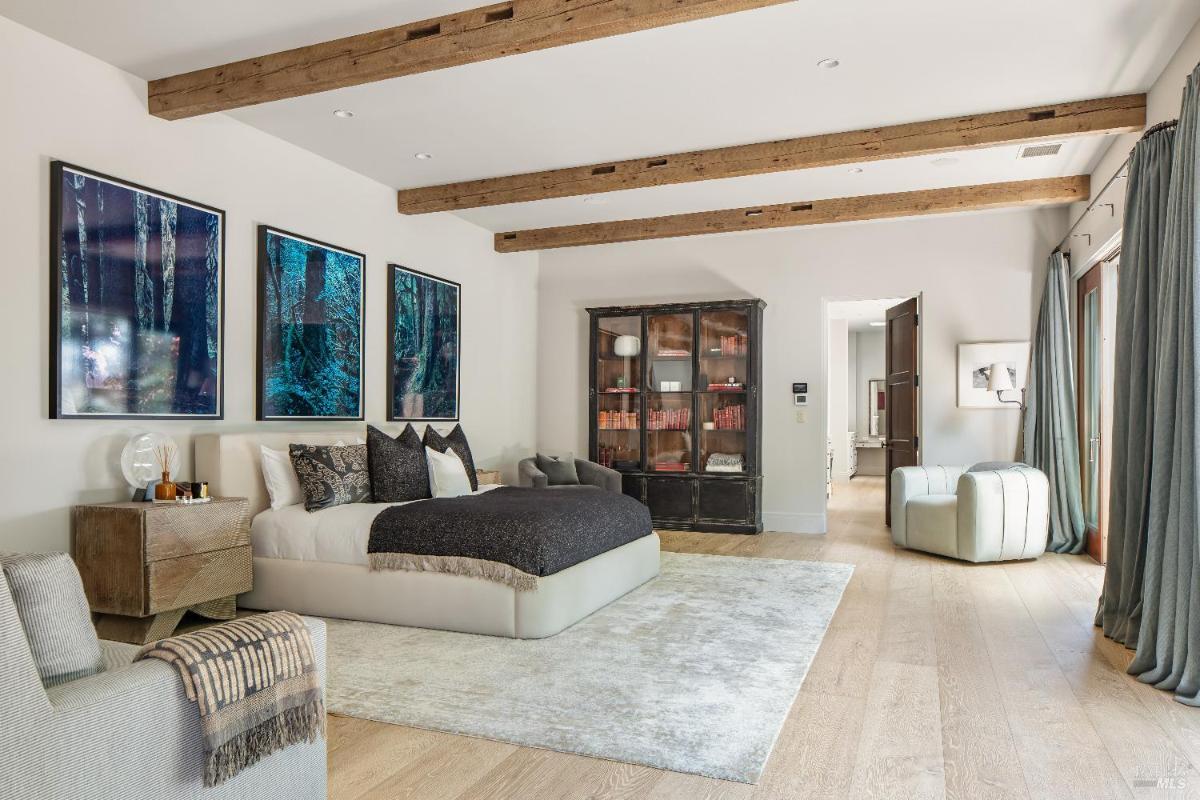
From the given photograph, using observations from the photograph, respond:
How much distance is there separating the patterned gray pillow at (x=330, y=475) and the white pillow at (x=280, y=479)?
6 centimetres

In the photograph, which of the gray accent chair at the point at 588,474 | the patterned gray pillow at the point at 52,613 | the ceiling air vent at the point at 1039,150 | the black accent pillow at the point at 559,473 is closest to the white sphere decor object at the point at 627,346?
the gray accent chair at the point at 588,474

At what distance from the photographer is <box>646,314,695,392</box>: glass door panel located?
7660 mm

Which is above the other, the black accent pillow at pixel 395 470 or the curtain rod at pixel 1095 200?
the curtain rod at pixel 1095 200

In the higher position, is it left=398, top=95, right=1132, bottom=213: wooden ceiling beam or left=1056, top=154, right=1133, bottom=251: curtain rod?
left=398, top=95, right=1132, bottom=213: wooden ceiling beam

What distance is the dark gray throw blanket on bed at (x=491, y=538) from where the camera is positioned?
3.95 meters

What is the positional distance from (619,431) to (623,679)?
467 centimetres

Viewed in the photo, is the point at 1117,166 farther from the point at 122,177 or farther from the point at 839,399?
the point at 839,399

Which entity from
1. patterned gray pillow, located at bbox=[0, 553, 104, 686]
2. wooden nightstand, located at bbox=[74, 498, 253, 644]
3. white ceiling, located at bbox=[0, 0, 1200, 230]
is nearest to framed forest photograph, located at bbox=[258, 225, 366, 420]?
white ceiling, located at bbox=[0, 0, 1200, 230]

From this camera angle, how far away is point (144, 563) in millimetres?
3697

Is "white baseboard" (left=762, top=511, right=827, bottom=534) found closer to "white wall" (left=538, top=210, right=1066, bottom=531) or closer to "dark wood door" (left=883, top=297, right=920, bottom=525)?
"white wall" (left=538, top=210, right=1066, bottom=531)

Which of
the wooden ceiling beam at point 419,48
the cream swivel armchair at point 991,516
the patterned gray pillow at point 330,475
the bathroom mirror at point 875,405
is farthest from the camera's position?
the bathroom mirror at point 875,405

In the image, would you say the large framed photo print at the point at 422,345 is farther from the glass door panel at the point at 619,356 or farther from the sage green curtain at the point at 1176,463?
the sage green curtain at the point at 1176,463

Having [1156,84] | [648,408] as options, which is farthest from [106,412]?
[1156,84]

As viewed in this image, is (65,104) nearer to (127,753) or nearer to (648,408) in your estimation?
(127,753)
